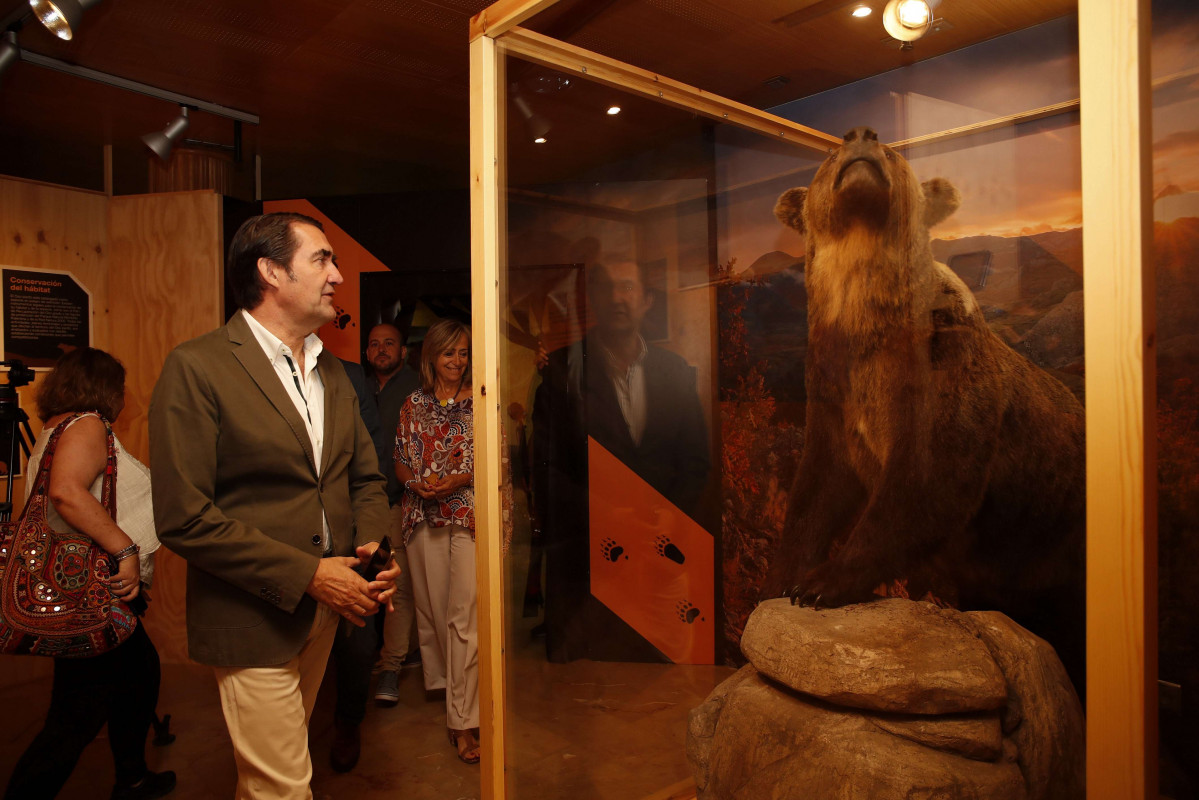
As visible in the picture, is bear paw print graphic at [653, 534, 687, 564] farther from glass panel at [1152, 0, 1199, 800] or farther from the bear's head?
glass panel at [1152, 0, 1199, 800]

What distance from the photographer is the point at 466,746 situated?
9.88 feet

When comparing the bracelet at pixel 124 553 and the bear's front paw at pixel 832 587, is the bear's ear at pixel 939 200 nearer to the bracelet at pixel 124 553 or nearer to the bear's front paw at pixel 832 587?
the bear's front paw at pixel 832 587

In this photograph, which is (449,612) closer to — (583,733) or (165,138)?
(583,733)

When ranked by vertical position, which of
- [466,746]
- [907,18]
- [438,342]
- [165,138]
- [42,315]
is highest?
[165,138]

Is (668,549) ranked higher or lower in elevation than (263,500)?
lower

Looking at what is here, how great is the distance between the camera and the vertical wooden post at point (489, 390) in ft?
6.35

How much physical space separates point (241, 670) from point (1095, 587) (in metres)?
1.67

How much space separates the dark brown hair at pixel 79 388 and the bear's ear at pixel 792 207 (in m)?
2.27

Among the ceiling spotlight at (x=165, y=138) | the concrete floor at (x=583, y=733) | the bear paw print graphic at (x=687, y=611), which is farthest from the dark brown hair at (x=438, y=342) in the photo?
the ceiling spotlight at (x=165, y=138)

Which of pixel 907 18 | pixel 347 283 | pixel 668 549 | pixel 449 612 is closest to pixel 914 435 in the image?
pixel 907 18

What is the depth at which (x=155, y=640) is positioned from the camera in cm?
427

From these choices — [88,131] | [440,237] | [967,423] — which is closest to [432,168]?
[440,237]

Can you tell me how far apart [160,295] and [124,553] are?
2494mm

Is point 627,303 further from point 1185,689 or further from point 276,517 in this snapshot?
point 1185,689
